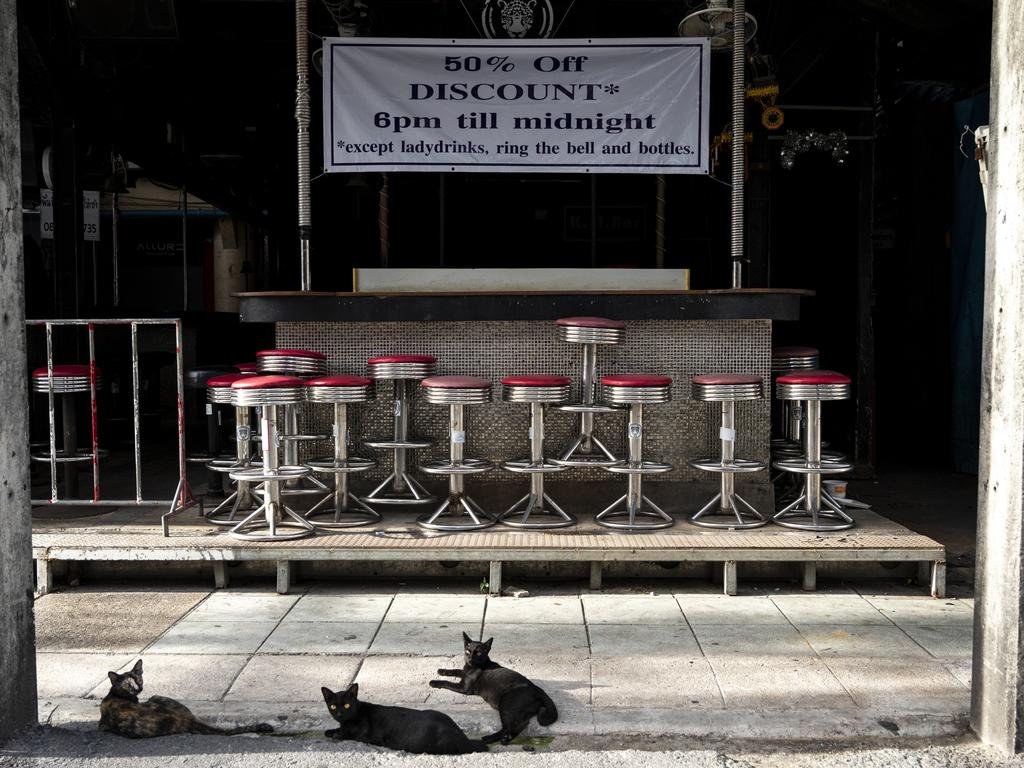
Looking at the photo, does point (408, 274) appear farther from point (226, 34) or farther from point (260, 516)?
point (226, 34)

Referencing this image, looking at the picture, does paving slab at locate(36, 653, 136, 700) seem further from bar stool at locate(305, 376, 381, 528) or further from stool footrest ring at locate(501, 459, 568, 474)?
stool footrest ring at locate(501, 459, 568, 474)

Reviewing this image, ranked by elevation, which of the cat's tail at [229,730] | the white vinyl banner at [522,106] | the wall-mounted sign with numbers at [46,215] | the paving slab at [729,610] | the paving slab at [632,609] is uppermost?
→ the white vinyl banner at [522,106]

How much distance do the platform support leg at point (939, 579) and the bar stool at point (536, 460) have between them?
8.02 feet

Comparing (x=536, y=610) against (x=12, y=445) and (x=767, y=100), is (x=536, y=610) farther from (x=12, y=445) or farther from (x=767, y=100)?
(x=767, y=100)

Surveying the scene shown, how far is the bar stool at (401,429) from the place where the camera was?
674 cm

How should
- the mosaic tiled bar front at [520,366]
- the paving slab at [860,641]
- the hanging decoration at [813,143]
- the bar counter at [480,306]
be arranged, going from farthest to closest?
the hanging decoration at [813,143], the mosaic tiled bar front at [520,366], the bar counter at [480,306], the paving slab at [860,641]

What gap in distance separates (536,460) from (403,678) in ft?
7.71

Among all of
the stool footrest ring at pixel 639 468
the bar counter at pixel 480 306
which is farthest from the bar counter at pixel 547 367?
the stool footrest ring at pixel 639 468

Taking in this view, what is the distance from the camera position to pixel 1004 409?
3822 mm

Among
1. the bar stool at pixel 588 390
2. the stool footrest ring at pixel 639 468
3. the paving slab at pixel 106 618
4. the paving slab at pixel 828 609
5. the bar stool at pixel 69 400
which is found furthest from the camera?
the bar stool at pixel 69 400

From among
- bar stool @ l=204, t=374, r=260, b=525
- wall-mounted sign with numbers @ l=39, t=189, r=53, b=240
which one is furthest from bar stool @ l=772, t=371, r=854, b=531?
wall-mounted sign with numbers @ l=39, t=189, r=53, b=240

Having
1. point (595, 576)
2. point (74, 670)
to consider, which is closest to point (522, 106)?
point (595, 576)

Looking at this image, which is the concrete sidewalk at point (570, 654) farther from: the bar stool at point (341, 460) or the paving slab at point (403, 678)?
the bar stool at point (341, 460)

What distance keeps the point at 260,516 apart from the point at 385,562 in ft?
3.54
